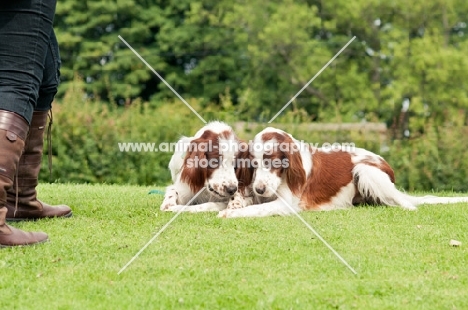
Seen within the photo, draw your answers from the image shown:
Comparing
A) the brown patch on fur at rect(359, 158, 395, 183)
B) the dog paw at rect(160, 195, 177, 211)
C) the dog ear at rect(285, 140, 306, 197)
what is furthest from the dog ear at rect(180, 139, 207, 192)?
the brown patch on fur at rect(359, 158, 395, 183)

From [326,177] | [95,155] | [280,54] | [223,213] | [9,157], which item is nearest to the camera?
[9,157]

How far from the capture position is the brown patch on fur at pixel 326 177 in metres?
6.28

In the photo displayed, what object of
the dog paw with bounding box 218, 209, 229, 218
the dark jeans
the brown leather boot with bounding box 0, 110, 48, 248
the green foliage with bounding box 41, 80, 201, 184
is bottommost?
the green foliage with bounding box 41, 80, 201, 184

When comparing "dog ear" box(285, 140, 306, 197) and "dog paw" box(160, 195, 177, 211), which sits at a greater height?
"dog ear" box(285, 140, 306, 197)

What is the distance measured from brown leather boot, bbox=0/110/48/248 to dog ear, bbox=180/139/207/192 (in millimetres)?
1999

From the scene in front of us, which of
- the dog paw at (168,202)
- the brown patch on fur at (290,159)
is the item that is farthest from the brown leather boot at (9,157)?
the brown patch on fur at (290,159)

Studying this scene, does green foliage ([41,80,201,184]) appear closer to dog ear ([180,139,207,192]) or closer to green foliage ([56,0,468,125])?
dog ear ([180,139,207,192])

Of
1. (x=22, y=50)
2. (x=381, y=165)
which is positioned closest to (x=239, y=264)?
(x=22, y=50)

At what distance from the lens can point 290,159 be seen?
6.06m

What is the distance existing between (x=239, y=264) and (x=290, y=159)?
2309 mm

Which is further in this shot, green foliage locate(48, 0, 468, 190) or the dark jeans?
green foliage locate(48, 0, 468, 190)

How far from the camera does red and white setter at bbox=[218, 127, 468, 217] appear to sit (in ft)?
19.5

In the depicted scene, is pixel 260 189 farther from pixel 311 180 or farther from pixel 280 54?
pixel 280 54

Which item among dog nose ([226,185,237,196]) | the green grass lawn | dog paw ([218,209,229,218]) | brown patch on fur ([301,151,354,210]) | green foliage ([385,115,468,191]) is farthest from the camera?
green foliage ([385,115,468,191])
